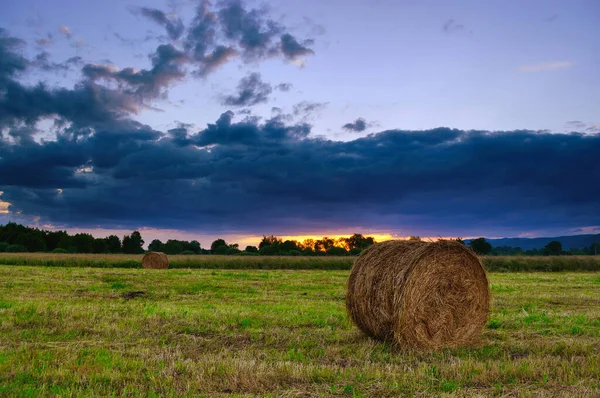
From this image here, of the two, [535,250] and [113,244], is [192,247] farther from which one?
[535,250]

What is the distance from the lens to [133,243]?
88188 mm

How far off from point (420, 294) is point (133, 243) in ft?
278

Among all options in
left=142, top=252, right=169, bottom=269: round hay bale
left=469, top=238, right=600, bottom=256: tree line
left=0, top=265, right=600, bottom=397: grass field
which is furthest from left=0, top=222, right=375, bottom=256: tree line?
left=0, top=265, right=600, bottom=397: grass field

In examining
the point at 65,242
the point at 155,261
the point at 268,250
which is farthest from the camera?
the point at 65,242

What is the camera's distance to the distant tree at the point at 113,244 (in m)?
86.7

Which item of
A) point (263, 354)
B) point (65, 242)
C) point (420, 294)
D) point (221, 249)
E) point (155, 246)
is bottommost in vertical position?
point (263, 354)

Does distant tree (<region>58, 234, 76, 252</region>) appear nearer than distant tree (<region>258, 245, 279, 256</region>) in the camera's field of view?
No

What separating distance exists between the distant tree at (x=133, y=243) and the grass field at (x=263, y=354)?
249ft

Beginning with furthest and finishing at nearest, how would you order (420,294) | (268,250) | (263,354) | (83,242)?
(83,242) → (268,250) → (420,294) → (263,354)

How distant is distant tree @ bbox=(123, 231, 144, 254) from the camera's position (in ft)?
286

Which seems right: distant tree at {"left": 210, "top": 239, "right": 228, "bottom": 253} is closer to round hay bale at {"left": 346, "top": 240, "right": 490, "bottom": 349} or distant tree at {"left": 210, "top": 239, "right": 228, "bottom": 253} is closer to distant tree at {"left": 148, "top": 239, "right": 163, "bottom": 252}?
distant tree at {"left": 148, "top": 239, "right": 163, "bottom": 252}

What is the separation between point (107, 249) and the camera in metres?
86.3

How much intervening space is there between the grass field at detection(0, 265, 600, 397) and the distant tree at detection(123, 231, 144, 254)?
75913 mm

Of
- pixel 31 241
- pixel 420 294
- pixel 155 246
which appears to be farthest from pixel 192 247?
pixel 420 294
